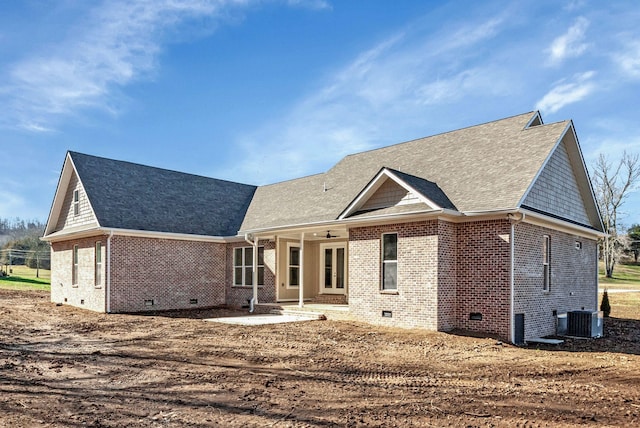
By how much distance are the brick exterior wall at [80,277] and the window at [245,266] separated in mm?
5245

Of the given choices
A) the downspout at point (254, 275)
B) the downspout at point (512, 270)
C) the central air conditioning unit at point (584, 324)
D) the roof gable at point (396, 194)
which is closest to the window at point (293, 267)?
the downspout at point (254, 275)

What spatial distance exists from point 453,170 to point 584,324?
19.3 ft

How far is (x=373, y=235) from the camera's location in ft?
46.0

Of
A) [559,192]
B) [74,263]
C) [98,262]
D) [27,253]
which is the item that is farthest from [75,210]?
[27,253]

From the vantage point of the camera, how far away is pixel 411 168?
1644 centimetres

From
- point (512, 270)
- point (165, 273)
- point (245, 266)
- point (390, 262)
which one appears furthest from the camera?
point (245, 266)

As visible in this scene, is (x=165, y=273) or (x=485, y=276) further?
(x=165, y=273)

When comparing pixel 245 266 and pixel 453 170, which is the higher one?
pixel 453 170

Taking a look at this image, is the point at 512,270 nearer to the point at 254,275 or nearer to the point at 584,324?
the point at 584,324

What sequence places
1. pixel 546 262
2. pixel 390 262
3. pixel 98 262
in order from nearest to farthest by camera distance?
pixel 390 262
pixel 546 262
pixel 98 262

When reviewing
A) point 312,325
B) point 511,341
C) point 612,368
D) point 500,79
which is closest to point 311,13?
point 500,79

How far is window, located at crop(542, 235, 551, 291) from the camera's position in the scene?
13.7m

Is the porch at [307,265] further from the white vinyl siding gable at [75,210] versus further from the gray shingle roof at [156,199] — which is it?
the white vinyl siding gable at [75,210]

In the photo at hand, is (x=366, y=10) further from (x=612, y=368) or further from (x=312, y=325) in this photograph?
(x=612, y=368)
